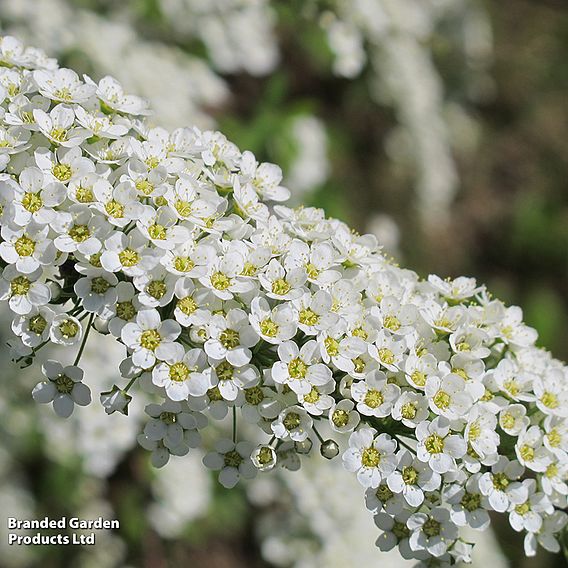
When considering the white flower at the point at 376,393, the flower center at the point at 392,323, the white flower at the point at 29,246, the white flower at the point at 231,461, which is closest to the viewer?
the white flower at the point at 29,246

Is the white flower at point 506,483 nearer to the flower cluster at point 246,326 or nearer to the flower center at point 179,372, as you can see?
the flower cluster at point 246,326

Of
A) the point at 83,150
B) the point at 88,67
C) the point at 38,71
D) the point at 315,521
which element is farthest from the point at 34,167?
the point at 315,521

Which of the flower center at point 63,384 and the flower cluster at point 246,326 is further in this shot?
the flower center at point 63,384

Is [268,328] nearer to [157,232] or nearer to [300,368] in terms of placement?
[300,368]

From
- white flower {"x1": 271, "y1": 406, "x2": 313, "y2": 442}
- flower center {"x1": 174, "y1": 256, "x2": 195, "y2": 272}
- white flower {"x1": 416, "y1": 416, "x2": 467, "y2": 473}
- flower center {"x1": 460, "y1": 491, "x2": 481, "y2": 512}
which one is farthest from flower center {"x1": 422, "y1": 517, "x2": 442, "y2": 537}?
flower center {"x1": 174, "y1": 256, "x2": 195, "y2": 272}

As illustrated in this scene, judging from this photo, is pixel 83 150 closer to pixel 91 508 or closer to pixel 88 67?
pixel 88 67

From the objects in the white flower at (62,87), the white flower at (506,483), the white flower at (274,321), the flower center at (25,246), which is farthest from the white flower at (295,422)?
the white flower at (62,87)

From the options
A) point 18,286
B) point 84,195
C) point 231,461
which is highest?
point 84,195

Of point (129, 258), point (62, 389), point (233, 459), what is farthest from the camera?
point (233, 459)

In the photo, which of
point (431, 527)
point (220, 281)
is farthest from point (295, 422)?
point (431, 527)
